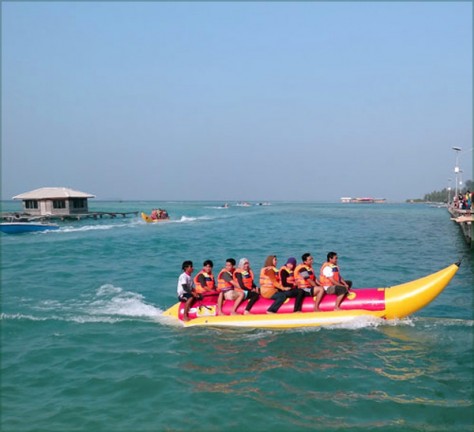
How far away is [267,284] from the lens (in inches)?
387

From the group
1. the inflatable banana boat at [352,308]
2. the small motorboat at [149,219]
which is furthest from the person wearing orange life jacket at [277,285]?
the small motorboat at [149,219]

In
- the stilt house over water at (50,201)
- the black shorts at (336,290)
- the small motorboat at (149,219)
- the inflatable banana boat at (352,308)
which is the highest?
the stilt house over water at (50,201)

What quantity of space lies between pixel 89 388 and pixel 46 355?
1.96 metres

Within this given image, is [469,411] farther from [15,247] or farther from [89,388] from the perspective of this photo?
[15,247]

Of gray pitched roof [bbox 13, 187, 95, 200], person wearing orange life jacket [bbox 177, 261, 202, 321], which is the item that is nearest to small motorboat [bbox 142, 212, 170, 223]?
gray pitched roof [bbox 13, 187, 95, 200]

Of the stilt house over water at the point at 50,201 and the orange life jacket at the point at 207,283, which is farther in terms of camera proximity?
the stilt house over water at the point at 50,201

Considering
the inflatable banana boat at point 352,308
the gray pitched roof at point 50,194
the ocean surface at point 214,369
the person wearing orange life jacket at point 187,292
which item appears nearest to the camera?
the ocean surface at point 214,369

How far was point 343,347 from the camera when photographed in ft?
27.7

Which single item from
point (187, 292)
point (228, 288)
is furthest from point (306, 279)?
point (187, 292)

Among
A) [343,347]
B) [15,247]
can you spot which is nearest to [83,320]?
[343,347]

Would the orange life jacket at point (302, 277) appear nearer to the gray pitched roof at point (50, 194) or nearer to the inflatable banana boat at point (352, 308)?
the inflatable banana boat at point (352, 308)

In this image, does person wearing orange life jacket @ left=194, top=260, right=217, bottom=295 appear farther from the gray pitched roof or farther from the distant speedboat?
the gray pitched roof

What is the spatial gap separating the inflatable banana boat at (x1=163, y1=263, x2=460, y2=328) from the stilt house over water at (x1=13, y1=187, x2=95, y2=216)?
36.5 meters

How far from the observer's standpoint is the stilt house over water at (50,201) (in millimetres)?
42219
